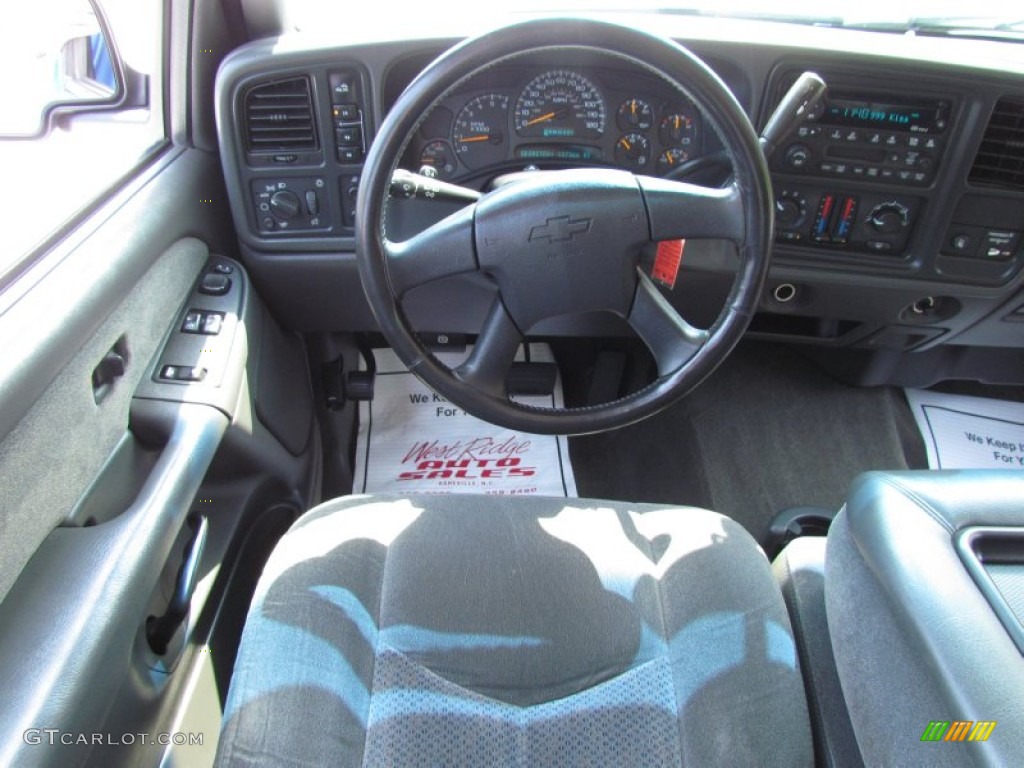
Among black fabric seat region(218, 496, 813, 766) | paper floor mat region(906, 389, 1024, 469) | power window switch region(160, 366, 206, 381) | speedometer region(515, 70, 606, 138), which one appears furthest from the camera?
paper floor mat region(906, 389, 1024, 469)

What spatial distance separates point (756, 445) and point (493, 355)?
97 centimetres

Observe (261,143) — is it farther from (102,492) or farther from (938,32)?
(938,32)

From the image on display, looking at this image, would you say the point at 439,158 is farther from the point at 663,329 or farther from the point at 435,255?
the point at 663,329

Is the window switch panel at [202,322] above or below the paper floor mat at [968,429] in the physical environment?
above

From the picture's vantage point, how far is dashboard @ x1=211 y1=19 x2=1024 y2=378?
112 cm

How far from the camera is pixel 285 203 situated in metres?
1.24

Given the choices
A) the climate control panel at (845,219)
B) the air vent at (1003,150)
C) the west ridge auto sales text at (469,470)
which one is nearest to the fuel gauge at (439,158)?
the climate control panel at (845,219)

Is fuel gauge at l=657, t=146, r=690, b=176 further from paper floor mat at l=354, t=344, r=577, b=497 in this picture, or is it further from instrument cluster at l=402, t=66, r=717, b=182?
paper floor mat at l=354, t=344, r=577, b=497

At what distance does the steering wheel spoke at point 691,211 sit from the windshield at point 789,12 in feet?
1.56

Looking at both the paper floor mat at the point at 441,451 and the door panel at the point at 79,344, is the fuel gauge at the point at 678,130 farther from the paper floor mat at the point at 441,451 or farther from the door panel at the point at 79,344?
the door panel at the point at 79,344

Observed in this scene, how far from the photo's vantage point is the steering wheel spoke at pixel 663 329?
958mm

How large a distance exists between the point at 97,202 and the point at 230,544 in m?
0.53

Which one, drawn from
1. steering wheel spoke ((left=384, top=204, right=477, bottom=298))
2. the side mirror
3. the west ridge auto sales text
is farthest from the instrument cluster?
the west ridge auto sales text

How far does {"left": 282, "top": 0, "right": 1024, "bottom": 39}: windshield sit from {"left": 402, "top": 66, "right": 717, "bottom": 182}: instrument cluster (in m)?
0.14
